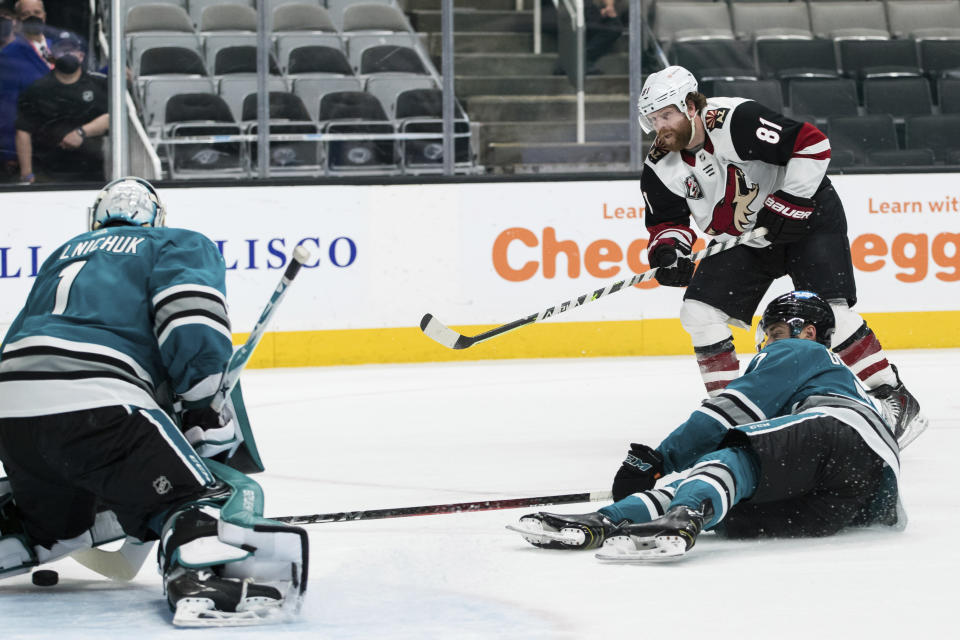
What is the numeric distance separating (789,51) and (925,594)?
5283 millimetres

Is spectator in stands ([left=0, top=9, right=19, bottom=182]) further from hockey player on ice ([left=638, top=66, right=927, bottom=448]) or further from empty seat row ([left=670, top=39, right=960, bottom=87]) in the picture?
hockey player on ice ([left=638, top=66, right=927, bottom=448])

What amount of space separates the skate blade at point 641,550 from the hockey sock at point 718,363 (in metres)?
1.36

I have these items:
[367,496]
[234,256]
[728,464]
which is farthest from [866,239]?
[728,464]

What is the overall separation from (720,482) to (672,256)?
4.50 feet

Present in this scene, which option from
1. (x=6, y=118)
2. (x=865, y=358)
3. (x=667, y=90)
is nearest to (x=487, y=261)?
(x=6, y=118)

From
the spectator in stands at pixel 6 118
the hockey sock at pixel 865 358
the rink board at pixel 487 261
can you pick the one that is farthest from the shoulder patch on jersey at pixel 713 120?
the spectator in stands at pixel 6 118

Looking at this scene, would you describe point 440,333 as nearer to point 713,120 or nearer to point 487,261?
point 713,120

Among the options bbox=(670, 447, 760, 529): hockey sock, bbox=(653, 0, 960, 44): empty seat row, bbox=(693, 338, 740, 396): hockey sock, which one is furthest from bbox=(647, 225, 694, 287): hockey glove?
bbox=(653, 0, 960, 44): empty seat row

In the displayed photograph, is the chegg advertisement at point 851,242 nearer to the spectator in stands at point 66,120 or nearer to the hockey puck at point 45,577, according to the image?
the spectator in stands at point 66,120

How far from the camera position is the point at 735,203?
13.2 ft

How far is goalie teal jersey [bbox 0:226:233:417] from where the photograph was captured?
7.64 ft

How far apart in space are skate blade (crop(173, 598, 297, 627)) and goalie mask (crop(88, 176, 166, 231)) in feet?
2.23

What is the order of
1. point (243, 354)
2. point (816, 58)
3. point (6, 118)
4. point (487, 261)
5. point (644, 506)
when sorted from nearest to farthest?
point (243, 354) < point (644, 506) < point (6, 118) < point (487, 261) < point (816, 58)

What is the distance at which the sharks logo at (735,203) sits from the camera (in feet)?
13.1
